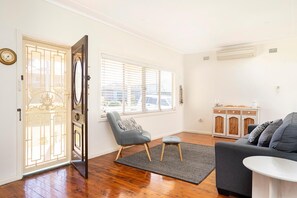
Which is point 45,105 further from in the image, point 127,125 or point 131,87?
point 131,87

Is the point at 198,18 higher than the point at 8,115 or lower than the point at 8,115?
higher

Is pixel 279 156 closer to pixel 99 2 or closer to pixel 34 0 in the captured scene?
pixel 99 2

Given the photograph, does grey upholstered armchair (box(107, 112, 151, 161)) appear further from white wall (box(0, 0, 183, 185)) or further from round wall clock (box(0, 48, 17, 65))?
round wall clock (box(0, 48, 17, 65))

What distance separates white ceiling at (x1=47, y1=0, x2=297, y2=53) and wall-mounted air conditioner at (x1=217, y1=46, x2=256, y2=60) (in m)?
0.29

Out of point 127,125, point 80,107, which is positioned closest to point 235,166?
point 127,125

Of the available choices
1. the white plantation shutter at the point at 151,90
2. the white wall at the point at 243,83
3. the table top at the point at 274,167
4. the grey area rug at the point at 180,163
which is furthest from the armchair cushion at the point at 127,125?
the white wall at the point at 243,83

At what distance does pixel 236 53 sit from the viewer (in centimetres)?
576

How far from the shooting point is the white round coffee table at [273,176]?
1.57 m

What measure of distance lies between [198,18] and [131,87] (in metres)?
2.19

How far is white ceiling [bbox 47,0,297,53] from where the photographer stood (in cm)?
324

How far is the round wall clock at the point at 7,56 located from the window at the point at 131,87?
1.64 meters

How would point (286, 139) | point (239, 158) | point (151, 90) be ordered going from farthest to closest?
1. point (151, 90)
2. point (239, 158)
3. point (286, 139)

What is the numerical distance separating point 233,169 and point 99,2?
10.6 ft

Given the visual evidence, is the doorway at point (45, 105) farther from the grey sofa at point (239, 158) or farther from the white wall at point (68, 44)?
the grey sofa at point (239, 158)
